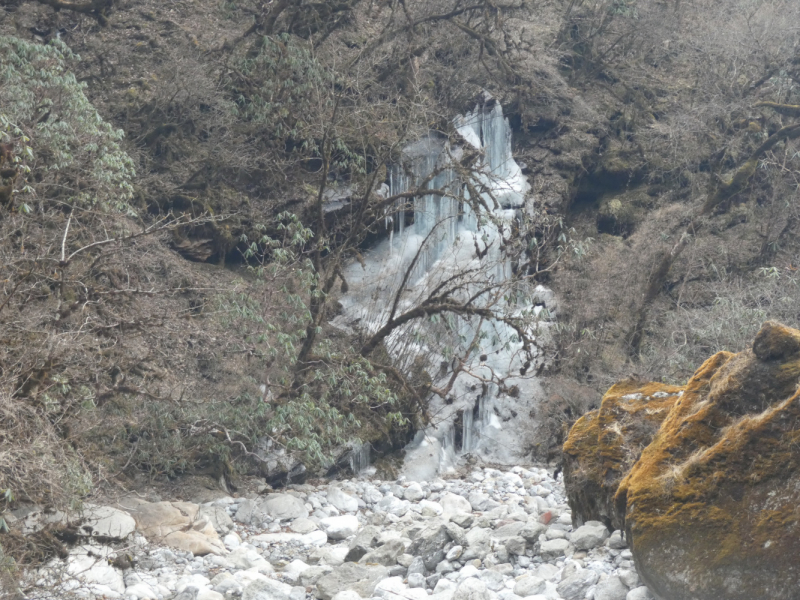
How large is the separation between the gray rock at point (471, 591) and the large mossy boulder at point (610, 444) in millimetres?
1152

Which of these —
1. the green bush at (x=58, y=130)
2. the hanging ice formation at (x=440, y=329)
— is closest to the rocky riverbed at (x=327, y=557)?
the hanging ice formation at (x=440, y=329)

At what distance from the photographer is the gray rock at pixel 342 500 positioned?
947cm

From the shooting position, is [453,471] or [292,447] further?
[453,471]

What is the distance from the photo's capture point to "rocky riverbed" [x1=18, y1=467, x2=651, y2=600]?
208 inches

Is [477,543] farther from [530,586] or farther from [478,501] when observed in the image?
[478,501]

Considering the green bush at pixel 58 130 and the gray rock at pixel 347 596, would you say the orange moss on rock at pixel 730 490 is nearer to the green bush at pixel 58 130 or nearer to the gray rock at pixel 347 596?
the gray rock at pixel 347 596

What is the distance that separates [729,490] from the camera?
4.43 metres

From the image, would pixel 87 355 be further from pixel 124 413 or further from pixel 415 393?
pixel 415 393

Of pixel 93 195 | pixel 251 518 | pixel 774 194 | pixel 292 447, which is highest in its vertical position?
pixel 93 195

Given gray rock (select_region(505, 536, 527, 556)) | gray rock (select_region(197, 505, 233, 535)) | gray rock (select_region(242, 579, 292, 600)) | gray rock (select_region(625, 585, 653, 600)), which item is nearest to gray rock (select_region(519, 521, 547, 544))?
gray rock (select_region(505, 536, 527, 556))

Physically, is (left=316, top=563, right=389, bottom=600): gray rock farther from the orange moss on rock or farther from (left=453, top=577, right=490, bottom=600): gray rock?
the orange moss on rock

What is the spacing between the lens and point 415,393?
37.1ft

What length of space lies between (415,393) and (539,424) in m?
3.16

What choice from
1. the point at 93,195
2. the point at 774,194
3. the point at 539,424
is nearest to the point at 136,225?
the point at 93,195
